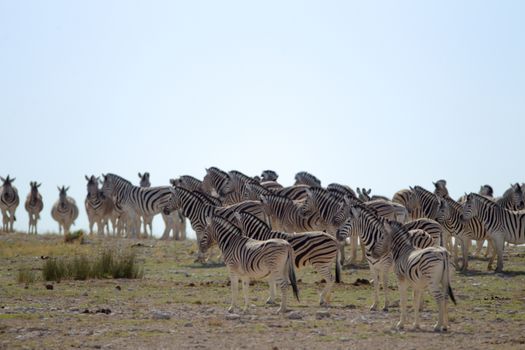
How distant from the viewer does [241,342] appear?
13.2m

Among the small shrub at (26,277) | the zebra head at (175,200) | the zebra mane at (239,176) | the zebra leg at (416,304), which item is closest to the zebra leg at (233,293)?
the zebra leg at (416,304)

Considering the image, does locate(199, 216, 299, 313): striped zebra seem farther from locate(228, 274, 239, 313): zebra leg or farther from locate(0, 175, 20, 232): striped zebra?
locate(0, 175, 20, 232): striped zebra

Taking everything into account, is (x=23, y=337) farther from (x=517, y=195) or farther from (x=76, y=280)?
(x=517, y=195)

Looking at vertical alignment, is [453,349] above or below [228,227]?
below

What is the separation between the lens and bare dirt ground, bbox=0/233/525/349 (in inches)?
525

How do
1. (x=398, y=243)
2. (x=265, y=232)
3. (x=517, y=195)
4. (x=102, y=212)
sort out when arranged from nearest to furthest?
(x=398, y=243) → (x=265, y=232) → (x=517, y=195) → (x=102, y=212)

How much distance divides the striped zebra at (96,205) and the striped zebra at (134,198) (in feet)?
3.87

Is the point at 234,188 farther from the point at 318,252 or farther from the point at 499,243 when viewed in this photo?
the point at 318,252

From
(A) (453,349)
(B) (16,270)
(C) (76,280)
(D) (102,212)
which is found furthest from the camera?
(D) (102,212)

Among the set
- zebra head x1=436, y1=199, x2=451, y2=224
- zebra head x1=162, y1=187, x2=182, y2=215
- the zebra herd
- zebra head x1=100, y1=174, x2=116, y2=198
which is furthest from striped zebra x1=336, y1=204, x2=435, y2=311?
zebra head x1=100, y1=174, x2=116, y2=198

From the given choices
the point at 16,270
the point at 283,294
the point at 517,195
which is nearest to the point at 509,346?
the point at 283,294

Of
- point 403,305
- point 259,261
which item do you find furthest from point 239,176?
point 403,305

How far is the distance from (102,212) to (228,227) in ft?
63.2

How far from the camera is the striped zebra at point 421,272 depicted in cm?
1390
